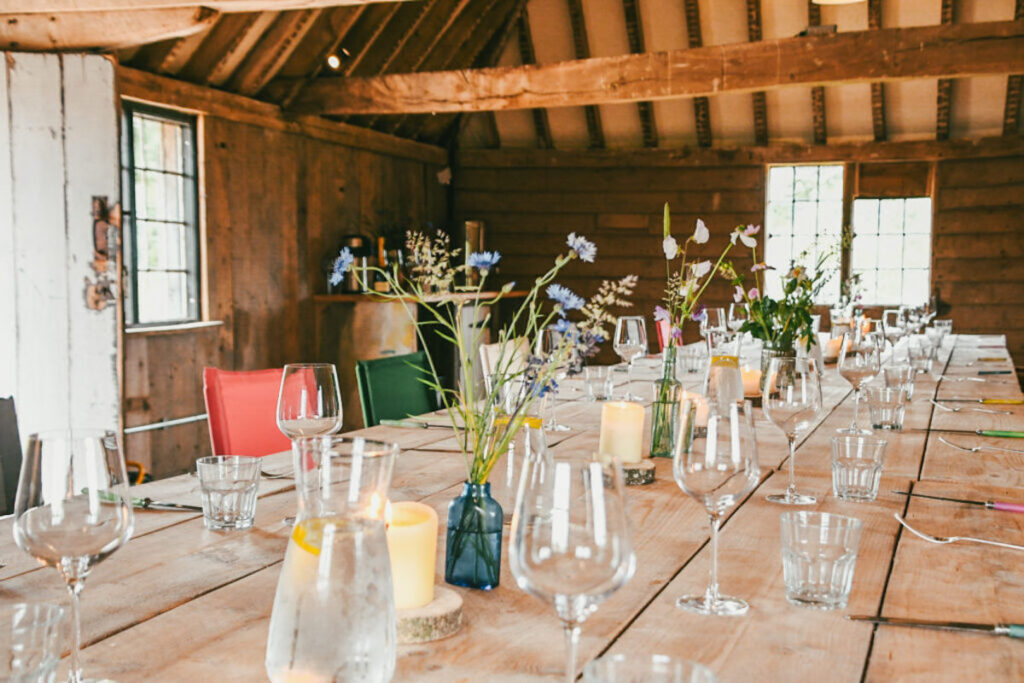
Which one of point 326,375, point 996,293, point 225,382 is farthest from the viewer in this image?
point 996,293

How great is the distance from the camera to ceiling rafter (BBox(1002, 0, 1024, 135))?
738 centimetres

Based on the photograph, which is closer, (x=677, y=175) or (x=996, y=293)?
(x=996, y=293)

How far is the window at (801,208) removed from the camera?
821cm

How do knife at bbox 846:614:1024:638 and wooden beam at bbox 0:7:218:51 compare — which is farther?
wooden beam at bbox 0:7:218:51

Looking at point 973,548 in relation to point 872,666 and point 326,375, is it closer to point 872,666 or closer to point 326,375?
point 872,666

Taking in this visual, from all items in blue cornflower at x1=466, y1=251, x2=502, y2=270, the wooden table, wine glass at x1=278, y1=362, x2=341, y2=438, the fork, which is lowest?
the wooden table

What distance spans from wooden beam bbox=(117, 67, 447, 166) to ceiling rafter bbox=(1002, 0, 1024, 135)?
4530 mm

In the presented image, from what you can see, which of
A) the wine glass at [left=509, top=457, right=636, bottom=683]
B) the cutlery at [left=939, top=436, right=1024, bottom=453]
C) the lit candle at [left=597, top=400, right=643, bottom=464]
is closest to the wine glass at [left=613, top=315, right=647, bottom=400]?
the cutlery at [left=939, top=436, right=1024, bottom=453]

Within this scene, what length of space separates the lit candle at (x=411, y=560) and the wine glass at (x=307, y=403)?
0.72 meters

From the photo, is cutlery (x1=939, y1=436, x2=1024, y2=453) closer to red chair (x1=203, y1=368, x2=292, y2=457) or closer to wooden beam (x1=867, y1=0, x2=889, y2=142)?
red chair (x1=203, y1=368, x2=292, y2=457)

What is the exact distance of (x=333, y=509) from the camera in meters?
0.83

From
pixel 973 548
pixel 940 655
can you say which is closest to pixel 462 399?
pixel 940 655

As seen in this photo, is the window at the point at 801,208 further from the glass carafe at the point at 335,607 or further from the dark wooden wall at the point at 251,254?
the glass carafe at the point at 335,607

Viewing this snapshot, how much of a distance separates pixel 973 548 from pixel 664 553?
17.3 inches
